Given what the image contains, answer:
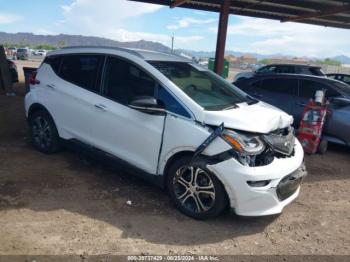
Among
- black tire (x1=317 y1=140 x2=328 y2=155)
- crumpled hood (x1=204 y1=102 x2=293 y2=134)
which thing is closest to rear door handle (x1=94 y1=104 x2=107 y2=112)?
crumpled hood (x1=204 y1=102 x2=293 y2=134)

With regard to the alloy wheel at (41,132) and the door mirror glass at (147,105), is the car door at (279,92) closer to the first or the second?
the door mirror glass at (147,105)

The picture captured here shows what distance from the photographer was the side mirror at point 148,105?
12.1 ft

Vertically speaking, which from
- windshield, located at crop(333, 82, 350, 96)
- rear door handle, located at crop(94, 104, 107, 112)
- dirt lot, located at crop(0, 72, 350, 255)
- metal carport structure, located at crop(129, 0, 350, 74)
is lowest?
dirt lot, located at crop(0, 72, 350, 255)

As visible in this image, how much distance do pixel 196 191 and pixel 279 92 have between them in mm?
4699

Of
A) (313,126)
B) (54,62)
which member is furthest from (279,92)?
(54,62)

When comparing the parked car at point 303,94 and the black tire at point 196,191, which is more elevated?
the parked car at point 303,94

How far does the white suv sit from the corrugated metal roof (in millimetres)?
7410

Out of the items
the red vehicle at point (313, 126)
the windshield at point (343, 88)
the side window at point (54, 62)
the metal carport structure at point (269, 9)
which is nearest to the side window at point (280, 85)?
the windshield at point (343, 88)

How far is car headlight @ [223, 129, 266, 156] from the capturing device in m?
3.36

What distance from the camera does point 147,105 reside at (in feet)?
12.1

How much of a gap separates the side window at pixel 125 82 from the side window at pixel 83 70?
185 millimetres

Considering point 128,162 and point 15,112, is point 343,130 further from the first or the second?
point 15,112

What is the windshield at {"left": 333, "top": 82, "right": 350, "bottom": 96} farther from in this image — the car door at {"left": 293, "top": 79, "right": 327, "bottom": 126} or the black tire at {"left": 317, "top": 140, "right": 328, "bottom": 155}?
the black tire at {"left": 317, "top": 140, "right": 328, "bottom": 155}

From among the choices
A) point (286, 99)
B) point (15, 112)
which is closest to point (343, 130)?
point (286, 99)
